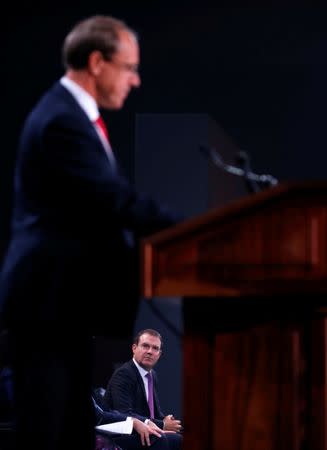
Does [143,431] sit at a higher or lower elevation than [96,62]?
lower

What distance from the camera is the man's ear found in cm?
203

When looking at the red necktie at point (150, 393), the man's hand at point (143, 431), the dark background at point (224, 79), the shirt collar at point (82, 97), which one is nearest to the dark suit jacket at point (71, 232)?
the shirt collar at point (82, 97)

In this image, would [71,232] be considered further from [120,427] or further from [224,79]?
[224,79]

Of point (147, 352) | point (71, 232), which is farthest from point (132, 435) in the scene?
point (71, 232)

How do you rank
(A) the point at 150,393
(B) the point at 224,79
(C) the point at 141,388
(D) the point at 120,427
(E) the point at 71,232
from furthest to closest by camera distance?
1. (B) the point at 224,79
2. (A) the point at 150,393
3. (C) the point at 141,388
4. (D) the point at 120,427
5. (E) the point at 71,232

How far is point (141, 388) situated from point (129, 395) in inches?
4.1

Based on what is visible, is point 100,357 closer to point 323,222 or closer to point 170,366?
point 170,366

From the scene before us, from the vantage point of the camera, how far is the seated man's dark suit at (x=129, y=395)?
5.23 m

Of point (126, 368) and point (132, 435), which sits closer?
point (132, 435)

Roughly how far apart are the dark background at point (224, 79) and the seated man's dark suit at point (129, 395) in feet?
2.42

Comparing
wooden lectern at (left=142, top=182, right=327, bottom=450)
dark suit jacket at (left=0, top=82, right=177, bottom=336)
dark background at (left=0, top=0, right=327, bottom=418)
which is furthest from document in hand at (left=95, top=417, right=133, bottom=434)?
dark suit jacket at (left=0, top=82, right=177, bottom=336)

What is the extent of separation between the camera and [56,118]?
77.3 inches

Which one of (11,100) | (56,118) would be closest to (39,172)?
(56,118)

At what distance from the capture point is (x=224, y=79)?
6105 millimetres
